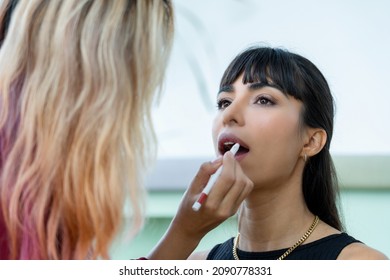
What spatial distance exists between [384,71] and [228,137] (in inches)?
13.8

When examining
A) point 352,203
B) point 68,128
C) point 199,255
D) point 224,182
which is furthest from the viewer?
point 352,203

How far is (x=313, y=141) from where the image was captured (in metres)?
1.17

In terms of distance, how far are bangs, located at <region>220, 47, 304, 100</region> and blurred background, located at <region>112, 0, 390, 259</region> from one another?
78 mm

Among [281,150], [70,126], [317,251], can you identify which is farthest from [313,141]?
[70,126]

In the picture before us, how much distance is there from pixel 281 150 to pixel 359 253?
8.1 inches

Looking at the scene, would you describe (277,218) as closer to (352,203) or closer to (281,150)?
(281,150)

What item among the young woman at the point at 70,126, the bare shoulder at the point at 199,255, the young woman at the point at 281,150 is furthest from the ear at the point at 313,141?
the young woman at the point at 70,126

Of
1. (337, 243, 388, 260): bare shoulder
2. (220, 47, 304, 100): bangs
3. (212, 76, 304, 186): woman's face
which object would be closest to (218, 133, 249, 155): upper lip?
(212, 76, 304, 186): woman's face

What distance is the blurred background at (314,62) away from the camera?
4.10 feet

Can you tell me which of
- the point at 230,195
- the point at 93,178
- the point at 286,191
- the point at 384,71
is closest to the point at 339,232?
the point at 286,191

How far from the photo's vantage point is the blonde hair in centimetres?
78

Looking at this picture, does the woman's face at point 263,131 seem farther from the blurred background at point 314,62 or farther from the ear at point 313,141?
the blurred background at point 314,62

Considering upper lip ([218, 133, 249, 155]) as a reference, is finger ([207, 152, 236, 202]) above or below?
below

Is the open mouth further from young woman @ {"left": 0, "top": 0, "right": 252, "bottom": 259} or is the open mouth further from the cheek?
young woman @ {"left": 0, "top": 0, "right": 252, "bottom": 259}
